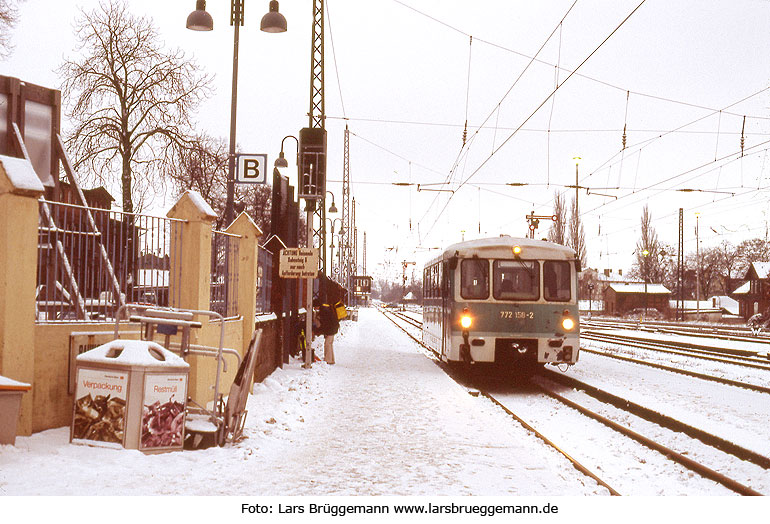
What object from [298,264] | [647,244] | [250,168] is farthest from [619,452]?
[647,244]

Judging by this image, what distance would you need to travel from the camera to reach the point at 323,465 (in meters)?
7.01

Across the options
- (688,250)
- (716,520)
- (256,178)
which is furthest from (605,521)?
(688,250)

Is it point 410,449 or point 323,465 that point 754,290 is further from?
point 323,465

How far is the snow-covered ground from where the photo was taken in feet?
18.5

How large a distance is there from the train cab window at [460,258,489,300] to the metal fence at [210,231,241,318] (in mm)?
4941

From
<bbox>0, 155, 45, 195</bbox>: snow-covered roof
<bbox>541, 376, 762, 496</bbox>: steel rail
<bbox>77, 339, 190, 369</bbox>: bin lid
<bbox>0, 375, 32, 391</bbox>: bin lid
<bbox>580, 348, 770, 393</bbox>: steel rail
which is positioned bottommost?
<bbox>541, 376, 762, 496</bbox>: steel rail

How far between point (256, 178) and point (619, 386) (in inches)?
302

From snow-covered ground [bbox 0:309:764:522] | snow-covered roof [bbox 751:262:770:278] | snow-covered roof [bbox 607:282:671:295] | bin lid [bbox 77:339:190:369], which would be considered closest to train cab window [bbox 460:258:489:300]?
snow-covered ground [bbox 0:309:764:522]

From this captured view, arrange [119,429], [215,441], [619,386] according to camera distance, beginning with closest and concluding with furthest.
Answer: [119,429]
[215,441]
[619,386]

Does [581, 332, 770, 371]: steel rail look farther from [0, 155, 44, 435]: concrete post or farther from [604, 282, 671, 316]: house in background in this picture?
[604, 282, 671, 316]: house in background

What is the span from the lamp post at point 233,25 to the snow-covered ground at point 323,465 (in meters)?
3.92

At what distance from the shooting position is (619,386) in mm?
13977

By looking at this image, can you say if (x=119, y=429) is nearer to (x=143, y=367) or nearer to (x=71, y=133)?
(x=143, y=367)

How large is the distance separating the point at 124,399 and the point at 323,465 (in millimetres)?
1898
